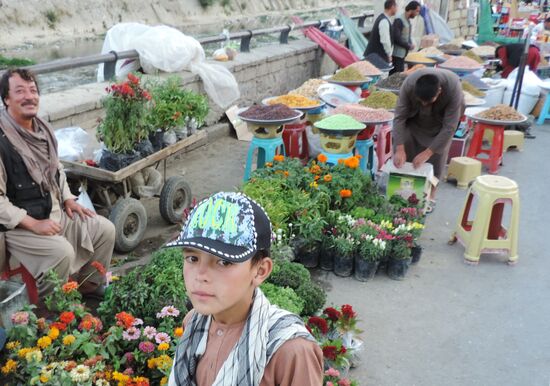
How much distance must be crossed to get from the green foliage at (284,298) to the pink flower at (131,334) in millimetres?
784

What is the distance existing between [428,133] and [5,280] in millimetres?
4002

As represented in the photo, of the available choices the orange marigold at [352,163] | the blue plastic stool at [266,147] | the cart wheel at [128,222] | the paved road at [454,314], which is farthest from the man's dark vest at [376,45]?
the cart wheel at [128,222]

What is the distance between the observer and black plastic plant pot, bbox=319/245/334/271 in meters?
4.20

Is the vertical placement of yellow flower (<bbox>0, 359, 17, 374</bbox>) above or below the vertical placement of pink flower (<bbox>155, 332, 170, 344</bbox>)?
above

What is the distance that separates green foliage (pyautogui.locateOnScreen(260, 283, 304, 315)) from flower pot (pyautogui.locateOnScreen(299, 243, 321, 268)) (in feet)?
3.07

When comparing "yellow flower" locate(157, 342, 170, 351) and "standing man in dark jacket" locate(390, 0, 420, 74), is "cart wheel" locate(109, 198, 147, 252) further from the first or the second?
"standing man in dark jacket" locate(390, 0, 420, 74)

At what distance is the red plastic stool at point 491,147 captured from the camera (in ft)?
21.7

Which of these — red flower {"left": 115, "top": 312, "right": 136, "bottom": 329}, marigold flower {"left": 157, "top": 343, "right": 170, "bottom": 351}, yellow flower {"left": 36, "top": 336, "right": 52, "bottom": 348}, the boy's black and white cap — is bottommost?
marigold flower {"left": 157, "top": 343, "right": 170, "bottom": 351}

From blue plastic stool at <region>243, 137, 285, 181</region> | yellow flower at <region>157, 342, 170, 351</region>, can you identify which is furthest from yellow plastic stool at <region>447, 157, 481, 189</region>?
yellow flower at <region>157, 342, 170, 351</region>

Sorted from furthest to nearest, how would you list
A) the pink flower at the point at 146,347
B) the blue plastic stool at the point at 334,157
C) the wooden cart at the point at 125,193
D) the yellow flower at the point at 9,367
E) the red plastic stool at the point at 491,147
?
the red plastic stool at the point at 491,147, the blue plastic stool at the point at 334,157, the wooden cart at the point at 125,193, the pink flower at the point at 146,347, the yellow flower at the point at 9,367

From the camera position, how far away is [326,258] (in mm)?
4254

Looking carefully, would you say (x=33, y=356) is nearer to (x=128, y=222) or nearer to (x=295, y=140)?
(x=128, y=222)

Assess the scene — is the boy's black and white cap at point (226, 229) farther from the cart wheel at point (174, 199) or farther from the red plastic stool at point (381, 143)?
the red plastic stool at point (381, 143)

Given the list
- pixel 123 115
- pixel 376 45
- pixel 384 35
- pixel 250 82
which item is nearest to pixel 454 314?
pixel 123 115
